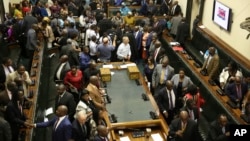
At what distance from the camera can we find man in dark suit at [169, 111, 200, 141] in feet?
20.9

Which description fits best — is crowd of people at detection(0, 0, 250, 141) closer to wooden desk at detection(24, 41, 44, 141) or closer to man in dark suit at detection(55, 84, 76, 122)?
man in dark suit at detection(55, 84, 76, 122)

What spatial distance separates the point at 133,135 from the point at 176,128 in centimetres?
78

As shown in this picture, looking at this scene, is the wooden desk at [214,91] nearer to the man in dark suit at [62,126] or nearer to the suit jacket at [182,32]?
the suit jacket at [182,32]

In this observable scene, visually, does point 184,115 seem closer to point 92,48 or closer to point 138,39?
point 92,48

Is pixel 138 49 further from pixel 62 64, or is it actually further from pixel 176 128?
pixel 176 128

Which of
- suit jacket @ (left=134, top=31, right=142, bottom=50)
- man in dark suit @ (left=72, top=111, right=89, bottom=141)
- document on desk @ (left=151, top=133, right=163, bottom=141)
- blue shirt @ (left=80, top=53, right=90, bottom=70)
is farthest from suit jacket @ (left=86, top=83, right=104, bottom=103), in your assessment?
suit jacket @ (left=134, top=31, right=142, bottom=50)

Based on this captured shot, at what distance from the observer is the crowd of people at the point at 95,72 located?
6.40m

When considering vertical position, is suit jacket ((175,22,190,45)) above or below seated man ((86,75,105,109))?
below

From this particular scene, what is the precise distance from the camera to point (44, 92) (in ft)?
29.7

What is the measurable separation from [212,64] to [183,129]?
318cm

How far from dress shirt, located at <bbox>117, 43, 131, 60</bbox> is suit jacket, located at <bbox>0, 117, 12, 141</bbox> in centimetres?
471

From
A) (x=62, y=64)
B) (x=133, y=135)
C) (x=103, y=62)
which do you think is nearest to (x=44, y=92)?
(x=62, y=64)

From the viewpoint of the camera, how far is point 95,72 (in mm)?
8227

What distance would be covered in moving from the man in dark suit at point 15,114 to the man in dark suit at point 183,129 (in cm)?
249
